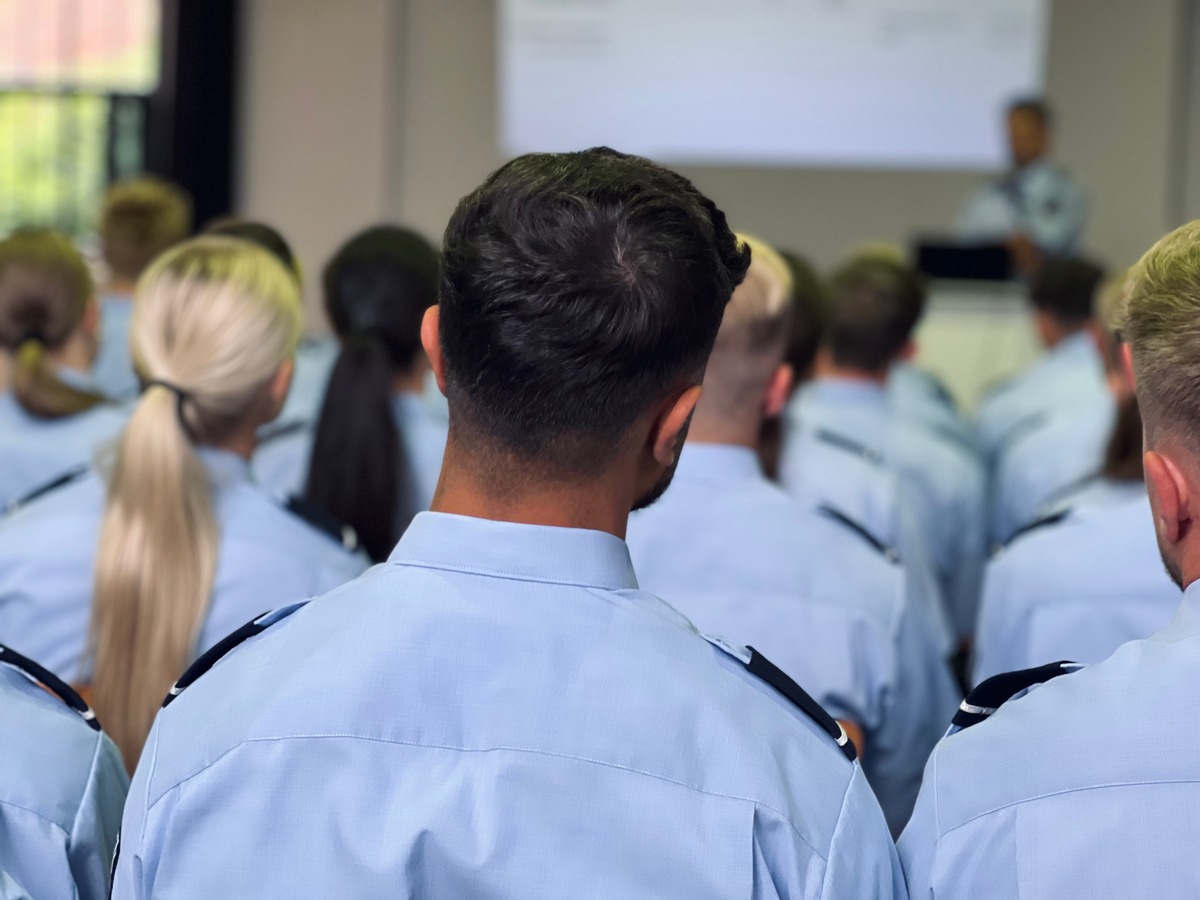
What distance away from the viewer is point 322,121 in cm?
746

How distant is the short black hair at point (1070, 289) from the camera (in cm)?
457

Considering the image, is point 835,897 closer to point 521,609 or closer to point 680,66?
point 521,609

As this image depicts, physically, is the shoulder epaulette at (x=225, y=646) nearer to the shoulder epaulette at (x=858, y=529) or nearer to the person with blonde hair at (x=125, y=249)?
the shoulder epaulette at (x=858, y=529)

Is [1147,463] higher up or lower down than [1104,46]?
lower down

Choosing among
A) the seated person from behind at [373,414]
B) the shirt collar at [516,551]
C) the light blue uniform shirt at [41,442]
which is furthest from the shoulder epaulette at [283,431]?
the shirt collar at [516,551]

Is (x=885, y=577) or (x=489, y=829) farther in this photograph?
(x=885, y=577)

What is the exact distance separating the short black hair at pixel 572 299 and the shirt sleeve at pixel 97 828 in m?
0.47

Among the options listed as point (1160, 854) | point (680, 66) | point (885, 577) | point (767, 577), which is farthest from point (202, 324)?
point (680, 66)

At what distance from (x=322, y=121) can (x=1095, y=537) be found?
608cm

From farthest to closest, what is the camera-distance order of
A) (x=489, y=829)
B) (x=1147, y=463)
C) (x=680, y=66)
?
(x=680, y=66)
(x=1147, y=463)
(x=489, y=829)

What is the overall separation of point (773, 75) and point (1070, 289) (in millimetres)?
2862

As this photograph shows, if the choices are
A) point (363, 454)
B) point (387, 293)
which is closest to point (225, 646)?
point (363, 454)

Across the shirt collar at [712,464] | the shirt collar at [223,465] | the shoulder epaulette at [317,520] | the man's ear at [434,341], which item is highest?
the man's ear at [434,341]

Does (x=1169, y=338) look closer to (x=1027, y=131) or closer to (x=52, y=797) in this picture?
(x=52, y=797)
